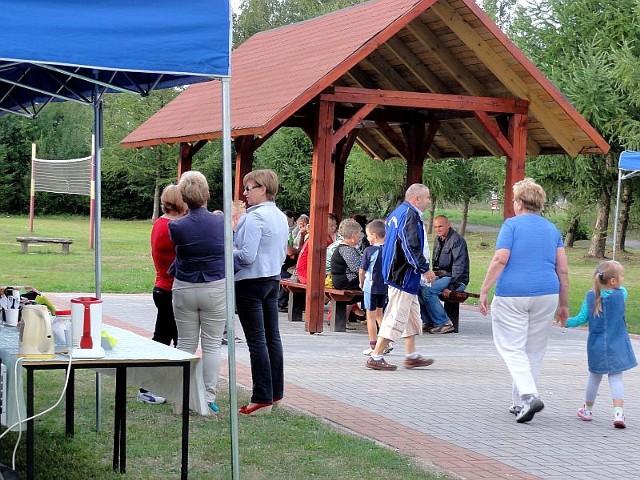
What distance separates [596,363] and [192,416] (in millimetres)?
3067

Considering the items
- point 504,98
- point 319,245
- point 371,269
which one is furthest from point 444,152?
point 371,269

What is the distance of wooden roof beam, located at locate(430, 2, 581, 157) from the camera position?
13.6m

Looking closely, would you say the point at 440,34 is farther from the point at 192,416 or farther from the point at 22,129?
the point at 22,129

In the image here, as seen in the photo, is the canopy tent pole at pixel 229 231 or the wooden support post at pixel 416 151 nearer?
the canopy tent pole at pixel 229 231

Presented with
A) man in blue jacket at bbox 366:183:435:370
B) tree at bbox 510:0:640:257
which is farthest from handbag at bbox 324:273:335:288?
tree at bbox 510:0:640:257

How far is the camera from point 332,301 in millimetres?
13797

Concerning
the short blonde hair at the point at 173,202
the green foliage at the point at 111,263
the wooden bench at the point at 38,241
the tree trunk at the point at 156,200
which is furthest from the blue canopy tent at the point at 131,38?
the tree trunk at the point at 156,200

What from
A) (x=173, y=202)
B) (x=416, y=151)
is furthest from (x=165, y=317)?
(x=416, y=151)

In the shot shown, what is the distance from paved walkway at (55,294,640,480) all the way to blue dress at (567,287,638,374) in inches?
19.6

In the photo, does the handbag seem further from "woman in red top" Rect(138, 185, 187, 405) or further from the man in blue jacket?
"woman in red top" Rect(138, 185, 187, 405)

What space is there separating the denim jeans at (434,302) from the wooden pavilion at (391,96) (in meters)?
1.43

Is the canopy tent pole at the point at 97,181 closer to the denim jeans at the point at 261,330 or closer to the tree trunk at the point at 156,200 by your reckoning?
the denim jeans at the point at 261,330

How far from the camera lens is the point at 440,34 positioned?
14078 millimetres

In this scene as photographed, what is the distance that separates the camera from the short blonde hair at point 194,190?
7.46m
